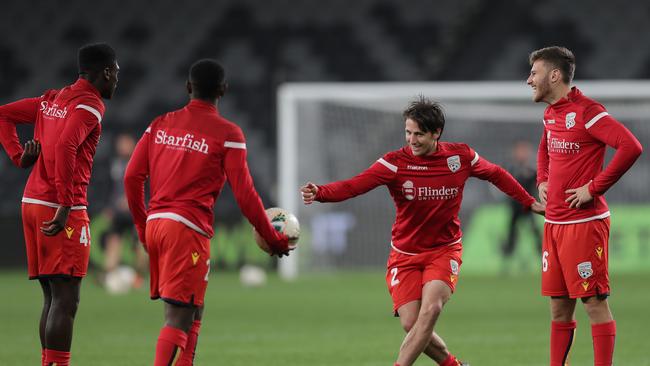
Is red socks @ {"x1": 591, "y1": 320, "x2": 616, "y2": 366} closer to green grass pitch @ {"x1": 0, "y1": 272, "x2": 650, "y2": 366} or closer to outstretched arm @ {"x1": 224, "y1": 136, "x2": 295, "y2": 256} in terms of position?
green grass pitch @ {"x1": 0, "y1": 272, "x2": 650, "y2": 366}

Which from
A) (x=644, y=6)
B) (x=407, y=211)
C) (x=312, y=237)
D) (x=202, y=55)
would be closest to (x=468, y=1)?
(x=644, y=6)

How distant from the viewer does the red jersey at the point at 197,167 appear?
19.2ft

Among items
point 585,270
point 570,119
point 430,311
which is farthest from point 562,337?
point 570,119

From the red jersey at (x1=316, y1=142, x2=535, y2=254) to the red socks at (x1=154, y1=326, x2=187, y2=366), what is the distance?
130cm

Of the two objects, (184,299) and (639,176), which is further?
(639,176)

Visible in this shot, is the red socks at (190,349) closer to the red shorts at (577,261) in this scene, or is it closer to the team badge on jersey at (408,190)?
the team badge on jersey at (408,190)

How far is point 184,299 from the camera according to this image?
227 inches

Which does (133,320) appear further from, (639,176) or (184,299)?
(639,176)

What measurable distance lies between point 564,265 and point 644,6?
1889cm

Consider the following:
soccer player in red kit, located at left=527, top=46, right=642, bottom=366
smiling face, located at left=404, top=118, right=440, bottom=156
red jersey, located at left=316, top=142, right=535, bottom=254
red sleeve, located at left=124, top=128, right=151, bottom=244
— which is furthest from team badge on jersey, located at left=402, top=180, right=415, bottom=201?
red sleeve, located at left=124, top=128, right=151, bottom=244

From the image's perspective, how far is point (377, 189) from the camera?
19.5m

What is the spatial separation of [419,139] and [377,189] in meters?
12.9

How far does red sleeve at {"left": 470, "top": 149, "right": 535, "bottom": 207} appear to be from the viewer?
6.80 m

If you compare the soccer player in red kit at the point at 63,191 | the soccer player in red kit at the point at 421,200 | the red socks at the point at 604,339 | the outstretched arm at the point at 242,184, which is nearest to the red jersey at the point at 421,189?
the soccer player in red kit at the point at 421,200
